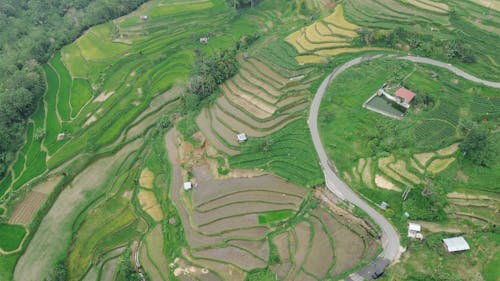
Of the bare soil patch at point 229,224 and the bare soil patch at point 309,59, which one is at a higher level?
the bare soil patch at point 309,59

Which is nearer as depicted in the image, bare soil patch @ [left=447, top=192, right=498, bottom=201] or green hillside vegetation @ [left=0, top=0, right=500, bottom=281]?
bare soil patch @ [left=447, top=192, right=498, bottom=201]

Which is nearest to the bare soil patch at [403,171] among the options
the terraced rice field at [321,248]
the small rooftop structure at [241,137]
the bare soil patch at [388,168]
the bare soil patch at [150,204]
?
the bare soil patch at [388,168]

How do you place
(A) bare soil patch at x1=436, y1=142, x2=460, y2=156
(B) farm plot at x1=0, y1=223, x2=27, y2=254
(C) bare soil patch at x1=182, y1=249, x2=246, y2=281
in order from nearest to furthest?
(C) bare soil patch at x1=182, y1=249, x2=246, y2=281 < (A) bare soil patch at x1=436, y1=142, x2=460, y2=156 < (B) farm plot at x1=0, y1=223, x2=27, y2=254

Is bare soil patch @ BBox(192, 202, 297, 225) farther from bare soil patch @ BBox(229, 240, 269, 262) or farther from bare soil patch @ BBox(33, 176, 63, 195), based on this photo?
bare soil patch @ BBox(33, 176, 63, 195)

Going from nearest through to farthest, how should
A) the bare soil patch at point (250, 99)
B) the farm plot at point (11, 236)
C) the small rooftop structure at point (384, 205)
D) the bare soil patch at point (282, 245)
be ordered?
the bare soil patch at point (282, 245)
the small rooftop structure at point (384, 205)
the farm plot at point (11, 236)
the bare soil patch at point (250, 99)

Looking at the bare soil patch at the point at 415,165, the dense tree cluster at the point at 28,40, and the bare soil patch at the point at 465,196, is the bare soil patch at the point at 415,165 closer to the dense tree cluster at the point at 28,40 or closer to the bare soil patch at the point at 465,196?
Answer: the bare soil patch at the point at 465,196

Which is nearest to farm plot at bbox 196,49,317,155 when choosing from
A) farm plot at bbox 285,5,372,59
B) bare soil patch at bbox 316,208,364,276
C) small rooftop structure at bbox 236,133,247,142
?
small rooftop structure at bbox 236,133,247,142
